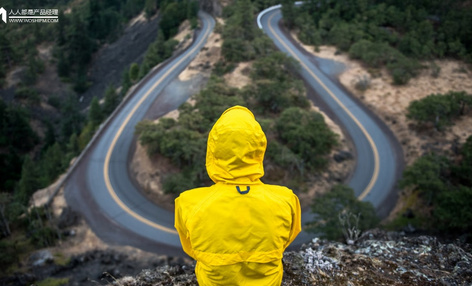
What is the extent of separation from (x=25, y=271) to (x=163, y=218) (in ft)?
17.7

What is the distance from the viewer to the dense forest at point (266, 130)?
16.9 metres

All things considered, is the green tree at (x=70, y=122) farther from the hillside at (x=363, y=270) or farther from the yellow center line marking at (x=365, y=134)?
the hillside at (x=363, y=270)

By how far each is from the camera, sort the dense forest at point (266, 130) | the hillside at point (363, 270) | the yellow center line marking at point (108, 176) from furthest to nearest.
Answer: the dense forest at point (266, 130) < the yellow center line marking at point (108, 176) < the hillside at point (363, 270)

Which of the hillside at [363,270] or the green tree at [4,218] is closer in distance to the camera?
the hillside at [363,270]

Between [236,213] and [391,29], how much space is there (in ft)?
111

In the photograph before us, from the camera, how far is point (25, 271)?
1334 centimetres

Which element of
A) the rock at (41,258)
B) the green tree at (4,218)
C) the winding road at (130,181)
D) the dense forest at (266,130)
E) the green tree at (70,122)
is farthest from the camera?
the green tree at (70,122)

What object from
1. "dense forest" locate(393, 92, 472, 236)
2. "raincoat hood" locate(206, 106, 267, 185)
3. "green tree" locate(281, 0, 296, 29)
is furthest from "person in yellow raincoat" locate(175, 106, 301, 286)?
"green tree" locate(281, 0, 296, 29)

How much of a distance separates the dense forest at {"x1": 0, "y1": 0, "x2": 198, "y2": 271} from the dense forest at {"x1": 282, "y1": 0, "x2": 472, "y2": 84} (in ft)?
41.1

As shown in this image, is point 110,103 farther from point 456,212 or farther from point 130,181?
point 456,212

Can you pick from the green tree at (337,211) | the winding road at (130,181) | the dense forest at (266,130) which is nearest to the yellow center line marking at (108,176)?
the winding road at (130,181)

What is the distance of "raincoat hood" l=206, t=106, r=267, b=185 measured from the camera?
2.65 meters

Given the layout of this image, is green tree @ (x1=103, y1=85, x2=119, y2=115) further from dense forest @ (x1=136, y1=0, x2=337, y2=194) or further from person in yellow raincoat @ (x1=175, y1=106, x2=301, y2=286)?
person in yellow raincoat @ (x1=175, y1=106, x2=301, y2=286)

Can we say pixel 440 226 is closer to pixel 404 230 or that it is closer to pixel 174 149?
pixel 404 230
